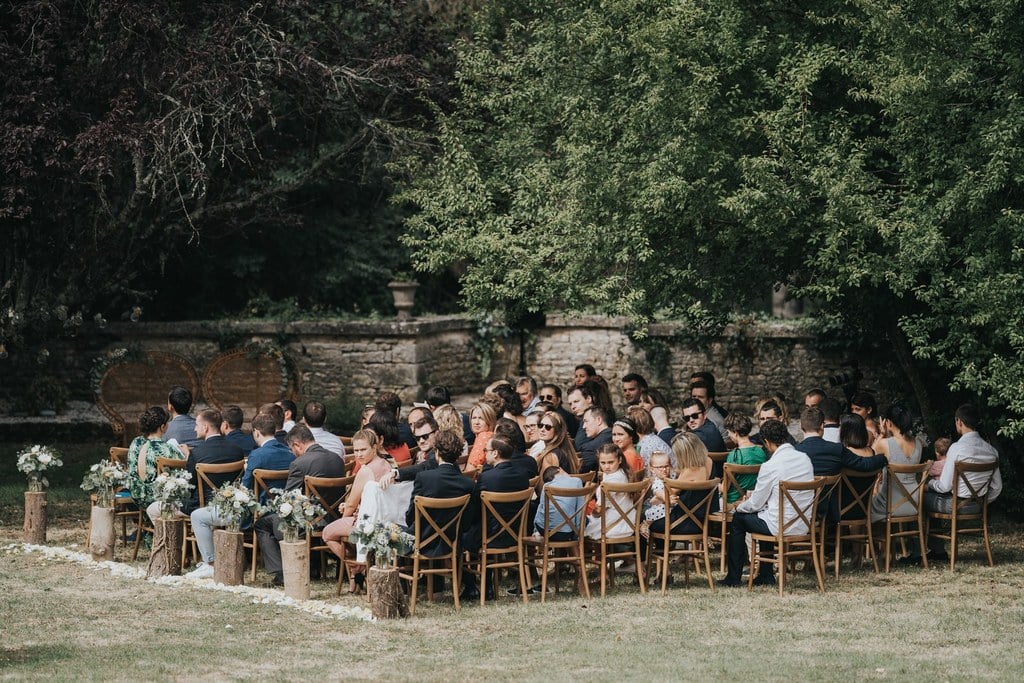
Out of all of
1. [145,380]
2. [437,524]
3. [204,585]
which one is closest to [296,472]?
[204,585]

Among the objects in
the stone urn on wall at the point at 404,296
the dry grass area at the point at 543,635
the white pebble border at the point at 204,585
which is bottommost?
the dry grass area at the point at 543,635

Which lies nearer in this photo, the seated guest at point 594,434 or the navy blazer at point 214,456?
the navy blazer at point 214,456

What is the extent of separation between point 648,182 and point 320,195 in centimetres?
1106

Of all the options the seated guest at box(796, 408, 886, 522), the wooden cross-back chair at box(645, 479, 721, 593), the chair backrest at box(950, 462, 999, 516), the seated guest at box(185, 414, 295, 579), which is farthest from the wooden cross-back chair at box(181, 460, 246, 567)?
the chair backrest at box(950, 462, 999, 516)

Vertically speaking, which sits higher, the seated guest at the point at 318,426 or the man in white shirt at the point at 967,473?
the seated guest at the point at 318,426

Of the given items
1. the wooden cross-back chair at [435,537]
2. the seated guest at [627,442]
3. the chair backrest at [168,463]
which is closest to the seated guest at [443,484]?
the wooden cross-back chair at [435,537]

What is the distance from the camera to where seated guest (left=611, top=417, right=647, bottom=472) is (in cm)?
1072

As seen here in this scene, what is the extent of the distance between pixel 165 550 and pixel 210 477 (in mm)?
703

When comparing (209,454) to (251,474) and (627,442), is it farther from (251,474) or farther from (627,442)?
(627,442)

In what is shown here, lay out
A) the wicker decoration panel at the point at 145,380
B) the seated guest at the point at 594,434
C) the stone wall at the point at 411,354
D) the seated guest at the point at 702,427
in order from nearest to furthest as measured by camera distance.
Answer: the seated guest at the point at 594,434, the seated guest at the point at 702,427, the wicker decoration panel at the point at 145,380, the stone wall at the point at 411,354

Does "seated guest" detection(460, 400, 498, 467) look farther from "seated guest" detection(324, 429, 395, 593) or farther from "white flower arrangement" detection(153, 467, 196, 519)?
"white flower arrangement" detection(153, 467, 196, 519)

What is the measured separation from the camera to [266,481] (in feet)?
34.4

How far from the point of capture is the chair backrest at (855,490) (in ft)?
34.4

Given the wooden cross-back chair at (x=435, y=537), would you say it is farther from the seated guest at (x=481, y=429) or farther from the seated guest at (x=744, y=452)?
the seated guest at (x=744, y=452)
